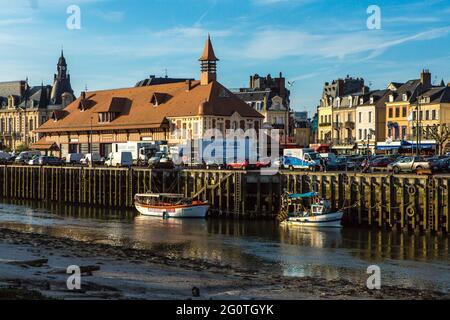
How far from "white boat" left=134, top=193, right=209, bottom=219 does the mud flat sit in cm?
2082

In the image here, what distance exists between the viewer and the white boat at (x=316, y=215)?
172 feet

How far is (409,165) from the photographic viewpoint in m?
59.7

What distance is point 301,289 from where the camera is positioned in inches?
1196

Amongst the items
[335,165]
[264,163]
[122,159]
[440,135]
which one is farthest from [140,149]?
Answer: [440,135]

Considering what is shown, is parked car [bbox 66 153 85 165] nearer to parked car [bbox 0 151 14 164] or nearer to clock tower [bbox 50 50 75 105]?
parked car [bbox 0 151 14 164]

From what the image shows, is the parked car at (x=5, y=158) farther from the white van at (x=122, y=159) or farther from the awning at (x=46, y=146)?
the white van at (x=122, y=159)

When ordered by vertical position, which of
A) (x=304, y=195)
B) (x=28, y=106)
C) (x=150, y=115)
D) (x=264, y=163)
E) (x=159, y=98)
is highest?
(x=28, y=106)

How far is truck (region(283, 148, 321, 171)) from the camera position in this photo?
210 ft

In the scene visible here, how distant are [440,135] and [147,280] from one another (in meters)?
66.4

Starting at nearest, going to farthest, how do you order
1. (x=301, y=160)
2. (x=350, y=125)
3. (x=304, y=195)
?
(x=304, y=195)
(x=301, y=160)
(x=350, y=125)

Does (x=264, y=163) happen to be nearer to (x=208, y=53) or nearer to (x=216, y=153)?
(x=216, y=153)

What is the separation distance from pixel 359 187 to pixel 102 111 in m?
52.5

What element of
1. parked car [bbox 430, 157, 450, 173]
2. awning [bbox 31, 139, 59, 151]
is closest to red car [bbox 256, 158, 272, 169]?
parked car [bbox 430, 157, 450, 173]

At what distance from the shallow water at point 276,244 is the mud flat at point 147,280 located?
2.14m
